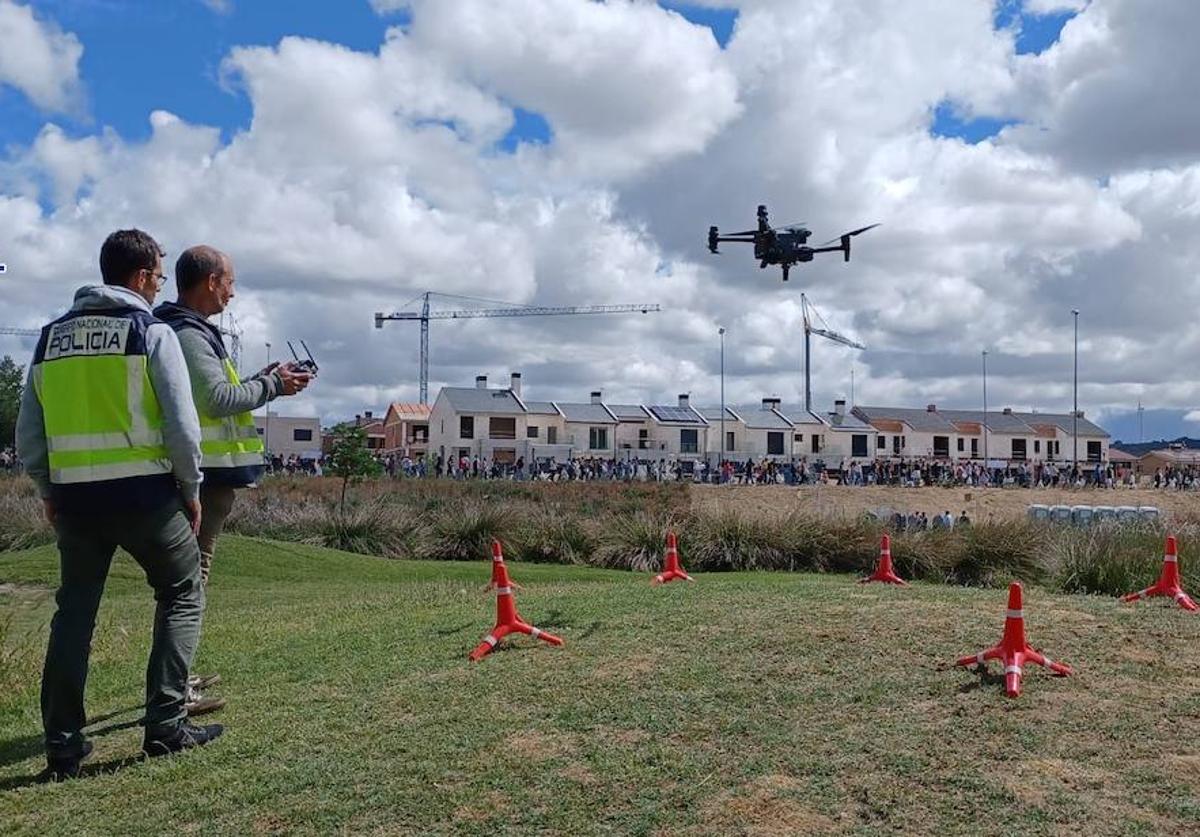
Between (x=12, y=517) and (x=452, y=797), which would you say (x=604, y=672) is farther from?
(x=12, y=517)

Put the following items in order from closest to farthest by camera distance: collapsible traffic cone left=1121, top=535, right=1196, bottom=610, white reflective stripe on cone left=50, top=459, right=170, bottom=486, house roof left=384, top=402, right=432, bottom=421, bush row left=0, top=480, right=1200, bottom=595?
white reflective stripe on cone left=50, top=459, right=170, bottom=486 < collapsible traffic cone left=1121, top=535, right=1196, bottom=610 < bush row left=0, top=480, right=1200, bottom=595 < house roof left=384, top=402, right=432, bottom=421

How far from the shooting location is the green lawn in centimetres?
422

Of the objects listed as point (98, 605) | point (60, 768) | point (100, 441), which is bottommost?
point (60, 768)

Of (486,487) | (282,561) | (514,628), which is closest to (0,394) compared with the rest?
(486,487)

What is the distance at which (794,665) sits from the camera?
6.01 metres

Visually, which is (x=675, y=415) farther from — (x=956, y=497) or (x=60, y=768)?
(x=60, y=768)

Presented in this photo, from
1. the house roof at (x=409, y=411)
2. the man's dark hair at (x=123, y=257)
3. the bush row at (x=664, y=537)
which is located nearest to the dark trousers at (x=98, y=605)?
the man's dark hair at (x=123, y=257)

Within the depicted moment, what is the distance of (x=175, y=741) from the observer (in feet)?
17.0

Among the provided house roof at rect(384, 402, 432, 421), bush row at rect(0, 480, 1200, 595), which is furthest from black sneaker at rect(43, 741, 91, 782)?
house roof at rect(384, 402, 432, 421)

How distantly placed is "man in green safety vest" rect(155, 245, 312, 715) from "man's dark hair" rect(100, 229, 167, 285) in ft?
1.18

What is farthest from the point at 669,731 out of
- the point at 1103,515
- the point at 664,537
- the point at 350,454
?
the point at 350,454

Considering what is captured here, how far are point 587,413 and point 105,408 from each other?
275ft

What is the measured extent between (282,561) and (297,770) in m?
13.1

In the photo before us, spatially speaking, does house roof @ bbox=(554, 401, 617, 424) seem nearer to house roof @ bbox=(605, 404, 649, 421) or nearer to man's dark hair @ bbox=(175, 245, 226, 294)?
house roof @ bbox=(605, 404, 649, 421)
